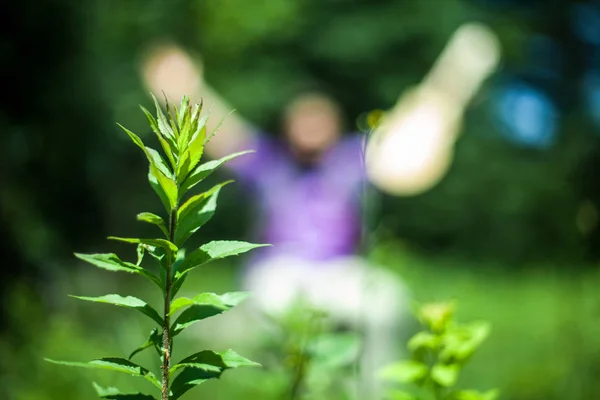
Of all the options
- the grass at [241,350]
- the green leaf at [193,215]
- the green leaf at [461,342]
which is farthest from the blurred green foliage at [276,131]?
the green leaf at [193,215]

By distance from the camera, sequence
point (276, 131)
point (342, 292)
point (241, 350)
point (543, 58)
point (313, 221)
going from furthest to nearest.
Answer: point (276, 131), point (543, 58), point (313, 221), point (241, 350), point (342, 292)

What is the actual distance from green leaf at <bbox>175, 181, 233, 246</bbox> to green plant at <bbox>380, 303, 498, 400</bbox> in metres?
0.29

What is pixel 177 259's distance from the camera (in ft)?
1.74

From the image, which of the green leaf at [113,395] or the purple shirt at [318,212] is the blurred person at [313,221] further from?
the green leaf at [113,395]

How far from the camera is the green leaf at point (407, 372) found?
0.72 metres

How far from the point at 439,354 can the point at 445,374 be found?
4 centimetres

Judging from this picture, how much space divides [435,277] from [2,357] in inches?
354

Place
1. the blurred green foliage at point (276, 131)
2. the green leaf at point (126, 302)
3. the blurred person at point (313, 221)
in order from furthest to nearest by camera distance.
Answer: the blurred person at point (313, 221), the blurred green foliage at point (276, 131), the green leaf at point (126, 302)

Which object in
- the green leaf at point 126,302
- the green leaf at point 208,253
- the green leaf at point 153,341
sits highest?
the green leaf at point 208,253

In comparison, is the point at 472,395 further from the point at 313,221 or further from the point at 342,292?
the point at 313,221

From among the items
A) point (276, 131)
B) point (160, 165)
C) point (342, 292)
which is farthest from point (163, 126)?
point (276, 131)

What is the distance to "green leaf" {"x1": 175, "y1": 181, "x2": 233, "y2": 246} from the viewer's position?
53 centimetres

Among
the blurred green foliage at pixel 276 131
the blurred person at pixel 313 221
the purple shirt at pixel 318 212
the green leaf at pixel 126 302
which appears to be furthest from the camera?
the purple shirt at pixel 318 212

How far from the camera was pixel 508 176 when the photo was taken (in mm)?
Answer: 13117
